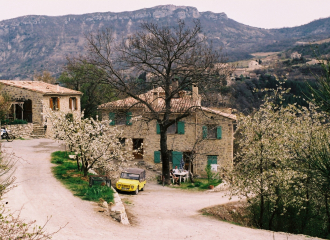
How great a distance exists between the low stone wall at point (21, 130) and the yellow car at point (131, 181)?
15.4m

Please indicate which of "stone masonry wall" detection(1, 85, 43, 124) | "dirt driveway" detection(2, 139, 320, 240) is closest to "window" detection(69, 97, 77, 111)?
"stone masonry wall" detection(1, 85, 43, 124)

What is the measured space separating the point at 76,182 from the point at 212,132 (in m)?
14.7

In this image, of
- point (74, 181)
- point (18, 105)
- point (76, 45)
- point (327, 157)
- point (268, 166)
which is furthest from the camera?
point (76, 45)

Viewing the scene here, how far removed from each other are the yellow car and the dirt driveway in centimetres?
52

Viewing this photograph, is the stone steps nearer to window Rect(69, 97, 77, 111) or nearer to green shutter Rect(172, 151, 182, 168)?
window Rect(69, 97, 77, 111)

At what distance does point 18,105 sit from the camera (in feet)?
116

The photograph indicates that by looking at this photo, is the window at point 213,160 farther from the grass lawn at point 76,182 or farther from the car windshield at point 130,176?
the grass lawn at point 76,182

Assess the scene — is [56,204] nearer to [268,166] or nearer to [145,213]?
[145,213]

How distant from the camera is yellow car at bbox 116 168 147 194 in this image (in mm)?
20578

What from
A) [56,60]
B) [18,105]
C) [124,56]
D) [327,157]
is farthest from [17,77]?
[327,157]

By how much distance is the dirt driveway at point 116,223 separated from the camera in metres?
12.3

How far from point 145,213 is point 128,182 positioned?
4807 mm

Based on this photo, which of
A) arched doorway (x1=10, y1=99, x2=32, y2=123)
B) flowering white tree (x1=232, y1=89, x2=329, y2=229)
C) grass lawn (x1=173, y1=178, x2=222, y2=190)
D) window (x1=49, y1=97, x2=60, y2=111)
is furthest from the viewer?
window (x1=49, y1=97, x2=60, y2=111)

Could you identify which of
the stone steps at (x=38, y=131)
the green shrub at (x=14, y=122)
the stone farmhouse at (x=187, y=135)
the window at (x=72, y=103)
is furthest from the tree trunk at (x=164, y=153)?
the window at (x=72, y=103)
